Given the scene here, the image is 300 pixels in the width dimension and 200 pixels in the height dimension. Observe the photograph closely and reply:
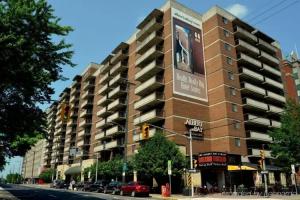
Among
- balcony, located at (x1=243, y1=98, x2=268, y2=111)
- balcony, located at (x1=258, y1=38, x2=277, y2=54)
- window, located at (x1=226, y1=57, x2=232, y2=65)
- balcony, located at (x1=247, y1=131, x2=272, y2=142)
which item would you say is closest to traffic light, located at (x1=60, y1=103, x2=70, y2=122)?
balcony, located at (x1=247, y1=131, x2=272, y2=142)

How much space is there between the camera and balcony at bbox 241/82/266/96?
180ft

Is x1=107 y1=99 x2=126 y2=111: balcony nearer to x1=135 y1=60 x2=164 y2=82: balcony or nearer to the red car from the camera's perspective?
x1=135 y1=60 x2=164 y2=82: balcony

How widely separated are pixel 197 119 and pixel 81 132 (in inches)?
1730

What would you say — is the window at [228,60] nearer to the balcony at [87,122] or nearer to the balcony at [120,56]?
the balcony at [120,56]

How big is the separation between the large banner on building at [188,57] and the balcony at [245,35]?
6.61 metres

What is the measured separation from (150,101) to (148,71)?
5.93 m

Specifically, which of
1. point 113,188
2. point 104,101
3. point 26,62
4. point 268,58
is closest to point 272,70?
point 268,58

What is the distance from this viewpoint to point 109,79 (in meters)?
74.1

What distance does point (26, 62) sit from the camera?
16797mm

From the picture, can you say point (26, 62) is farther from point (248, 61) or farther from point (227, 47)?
point (248, 61)

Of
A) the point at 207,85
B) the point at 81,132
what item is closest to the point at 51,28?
the point at 207,85

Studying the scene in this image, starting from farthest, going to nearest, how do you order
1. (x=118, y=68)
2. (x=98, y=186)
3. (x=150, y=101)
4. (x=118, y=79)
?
(x=118, y=68) < (x=118, y=79) < (x=150, y=101) < (x=98, y=186)

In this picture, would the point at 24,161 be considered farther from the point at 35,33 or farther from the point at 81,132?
the point at 35,33

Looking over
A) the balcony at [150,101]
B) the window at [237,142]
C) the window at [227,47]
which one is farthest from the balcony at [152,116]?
the window at [227,47]
